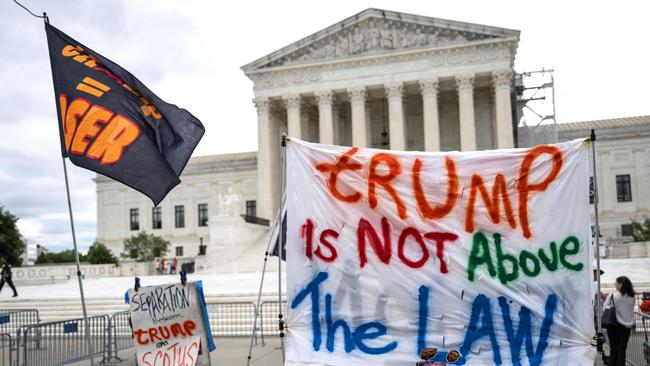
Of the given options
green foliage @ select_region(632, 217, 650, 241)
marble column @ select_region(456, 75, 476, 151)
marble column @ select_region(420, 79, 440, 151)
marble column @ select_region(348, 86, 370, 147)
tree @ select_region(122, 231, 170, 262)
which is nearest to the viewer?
green foliage @ select_region(632, 217, 650, 241)

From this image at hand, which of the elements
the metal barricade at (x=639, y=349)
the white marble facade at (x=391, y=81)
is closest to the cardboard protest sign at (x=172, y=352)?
the metal barricade at (x=639, y=349)

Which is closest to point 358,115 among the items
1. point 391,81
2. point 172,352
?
point 391,81

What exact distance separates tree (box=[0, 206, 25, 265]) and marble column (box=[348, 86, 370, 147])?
30887 mm

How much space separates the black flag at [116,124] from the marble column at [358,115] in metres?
40.3

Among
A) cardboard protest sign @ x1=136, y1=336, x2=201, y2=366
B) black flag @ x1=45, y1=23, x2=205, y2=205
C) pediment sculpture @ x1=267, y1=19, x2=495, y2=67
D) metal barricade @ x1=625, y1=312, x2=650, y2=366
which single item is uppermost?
pediment sculpture @ x1=267, y1=19, x2=495, y2=67

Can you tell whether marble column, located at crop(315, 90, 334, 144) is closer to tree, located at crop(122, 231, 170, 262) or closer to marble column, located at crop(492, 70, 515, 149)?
marble column, located at crop(492, 70, 515, 149)

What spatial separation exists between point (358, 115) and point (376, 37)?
6.15m

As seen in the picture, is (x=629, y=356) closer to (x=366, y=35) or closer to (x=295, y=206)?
(x=295, y=206)

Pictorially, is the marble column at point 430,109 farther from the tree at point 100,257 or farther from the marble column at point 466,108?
the tree at point 100,257

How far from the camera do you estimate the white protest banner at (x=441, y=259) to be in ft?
18.6

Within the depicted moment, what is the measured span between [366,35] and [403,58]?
3.57 m

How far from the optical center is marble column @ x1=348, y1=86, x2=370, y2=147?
47.5 meters

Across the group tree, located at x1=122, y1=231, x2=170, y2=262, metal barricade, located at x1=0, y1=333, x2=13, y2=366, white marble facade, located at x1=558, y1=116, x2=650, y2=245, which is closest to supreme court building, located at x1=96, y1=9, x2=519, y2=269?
tree, located at x1=122, y1=231, x2=170, y2=262

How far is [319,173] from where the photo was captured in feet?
20.3
